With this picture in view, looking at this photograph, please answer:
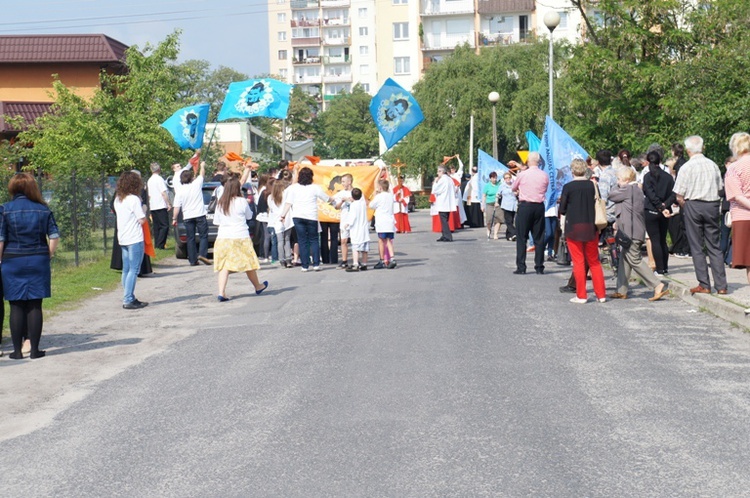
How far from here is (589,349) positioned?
10.3 m

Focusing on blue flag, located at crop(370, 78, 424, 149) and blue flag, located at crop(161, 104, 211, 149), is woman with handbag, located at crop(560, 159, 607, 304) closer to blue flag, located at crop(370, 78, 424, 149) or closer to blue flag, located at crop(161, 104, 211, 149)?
blue flag, located at crop(370, 78, 424, 149)

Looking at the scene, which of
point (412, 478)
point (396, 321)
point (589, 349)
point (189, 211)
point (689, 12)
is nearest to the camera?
point (412, 478)

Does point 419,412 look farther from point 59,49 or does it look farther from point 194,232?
point 59,49

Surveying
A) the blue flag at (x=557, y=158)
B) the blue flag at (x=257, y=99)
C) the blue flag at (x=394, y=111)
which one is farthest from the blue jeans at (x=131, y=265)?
the blue flag at (x=394, y=111)

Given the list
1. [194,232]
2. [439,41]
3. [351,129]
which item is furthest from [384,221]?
[351,129]

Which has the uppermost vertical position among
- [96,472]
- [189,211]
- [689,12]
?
[689,12]

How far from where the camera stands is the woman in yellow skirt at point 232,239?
51.3 feet


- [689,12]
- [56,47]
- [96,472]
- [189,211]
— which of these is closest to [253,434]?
[96,472]

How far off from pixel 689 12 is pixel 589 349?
714 inches

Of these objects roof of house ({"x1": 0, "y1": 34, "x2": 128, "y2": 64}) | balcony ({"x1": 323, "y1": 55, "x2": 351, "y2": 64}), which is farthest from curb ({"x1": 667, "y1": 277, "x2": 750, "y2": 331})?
balcony ({"x1": 323, "y1": 55, "x2": 351, "y2": 64})

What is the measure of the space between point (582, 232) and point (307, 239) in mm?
7021

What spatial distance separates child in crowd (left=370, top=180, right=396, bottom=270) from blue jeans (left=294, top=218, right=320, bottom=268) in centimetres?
111

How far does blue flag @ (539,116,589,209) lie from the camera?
18.4 m

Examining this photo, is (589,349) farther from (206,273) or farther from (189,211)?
(189,211)
